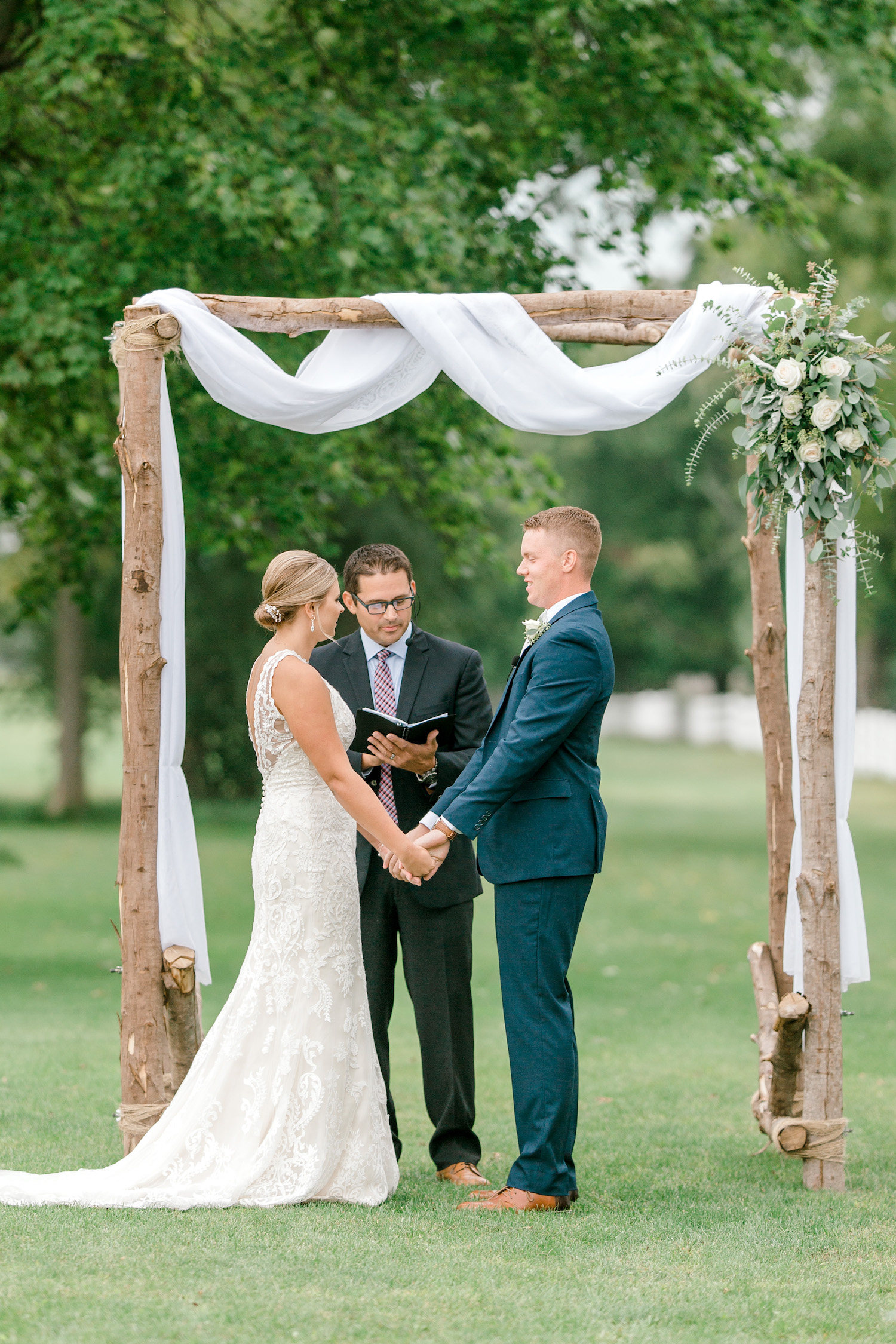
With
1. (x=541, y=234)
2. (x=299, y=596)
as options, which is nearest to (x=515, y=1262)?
(x=299, y=596)

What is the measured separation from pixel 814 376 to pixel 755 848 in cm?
1433

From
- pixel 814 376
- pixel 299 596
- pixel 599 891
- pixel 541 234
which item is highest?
pixel 541 234

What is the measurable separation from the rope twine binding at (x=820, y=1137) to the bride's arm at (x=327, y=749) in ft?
5.18

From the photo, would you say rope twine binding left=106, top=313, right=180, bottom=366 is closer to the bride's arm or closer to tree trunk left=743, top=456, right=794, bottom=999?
the bride's arm

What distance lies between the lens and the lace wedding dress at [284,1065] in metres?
4.88

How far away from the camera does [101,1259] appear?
4.25m

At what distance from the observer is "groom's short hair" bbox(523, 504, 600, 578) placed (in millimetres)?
4961

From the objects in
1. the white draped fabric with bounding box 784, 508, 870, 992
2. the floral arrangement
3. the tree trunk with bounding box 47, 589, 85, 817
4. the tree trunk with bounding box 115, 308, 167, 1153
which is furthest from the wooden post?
the tree trunk with bounding box 47, 589, 85, 817

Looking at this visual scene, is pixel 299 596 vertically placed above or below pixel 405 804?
above

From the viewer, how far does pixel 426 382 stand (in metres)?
5.62

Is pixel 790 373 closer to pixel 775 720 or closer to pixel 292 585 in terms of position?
pixel 775 720

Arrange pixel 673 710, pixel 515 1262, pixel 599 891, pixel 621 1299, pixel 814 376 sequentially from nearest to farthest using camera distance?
pixel 621 1299, pixel 515 1262, pixel 814 376, pixel 599 891, pixel 673 710

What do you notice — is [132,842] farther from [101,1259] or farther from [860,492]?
[860,492]

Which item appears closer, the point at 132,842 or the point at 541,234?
the point at 132,842
